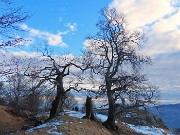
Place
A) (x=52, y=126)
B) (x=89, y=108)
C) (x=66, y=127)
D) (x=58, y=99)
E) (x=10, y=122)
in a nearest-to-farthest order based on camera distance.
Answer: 1. (x=52, y=126)
2. (x=66, y=127)
3. (x=58, y=99)
4. (x=89, y=108)
5. (x=10, y=122)

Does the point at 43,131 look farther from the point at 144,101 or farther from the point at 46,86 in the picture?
the point at 144,101

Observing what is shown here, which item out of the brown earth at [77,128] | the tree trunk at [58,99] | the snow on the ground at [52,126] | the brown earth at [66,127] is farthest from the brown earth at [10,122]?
the brown earth at [77,128]

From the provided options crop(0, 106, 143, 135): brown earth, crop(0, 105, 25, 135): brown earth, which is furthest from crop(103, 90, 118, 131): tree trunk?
crop(0, 105, 25, 135): brown earth

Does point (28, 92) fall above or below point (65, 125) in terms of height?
above

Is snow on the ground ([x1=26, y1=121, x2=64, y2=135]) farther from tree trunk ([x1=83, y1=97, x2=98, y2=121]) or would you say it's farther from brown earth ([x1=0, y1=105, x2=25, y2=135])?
tree trunk ([x1=83, y1=97, x2=98, y2=121])

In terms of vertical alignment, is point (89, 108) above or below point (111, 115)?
above

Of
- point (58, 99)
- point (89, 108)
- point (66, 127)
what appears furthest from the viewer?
point (89, 108)

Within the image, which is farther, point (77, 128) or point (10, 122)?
point (10, 122)

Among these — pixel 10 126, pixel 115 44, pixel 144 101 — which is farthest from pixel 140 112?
pixel 10 126

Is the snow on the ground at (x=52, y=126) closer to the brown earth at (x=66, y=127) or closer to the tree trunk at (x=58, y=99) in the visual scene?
the brown earth at (x=66, y=127)

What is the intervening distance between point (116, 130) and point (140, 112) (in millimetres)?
2629

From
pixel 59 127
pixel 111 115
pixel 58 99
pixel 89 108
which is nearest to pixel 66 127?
pixel 59 127

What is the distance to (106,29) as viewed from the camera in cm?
3155

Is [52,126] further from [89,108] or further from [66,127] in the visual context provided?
[89,108]
